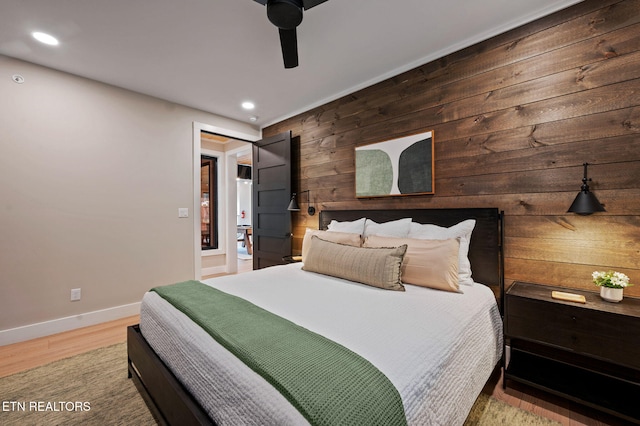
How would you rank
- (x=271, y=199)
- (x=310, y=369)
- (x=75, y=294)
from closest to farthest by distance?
(x=310, y=369) → (x=75, y=294) → (x=271, y=199)

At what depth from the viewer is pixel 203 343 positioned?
1219 millimetres

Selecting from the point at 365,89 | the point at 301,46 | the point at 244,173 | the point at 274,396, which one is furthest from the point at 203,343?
the point at 244,173

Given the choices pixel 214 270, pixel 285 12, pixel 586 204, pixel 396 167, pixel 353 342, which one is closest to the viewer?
pixel 353 342

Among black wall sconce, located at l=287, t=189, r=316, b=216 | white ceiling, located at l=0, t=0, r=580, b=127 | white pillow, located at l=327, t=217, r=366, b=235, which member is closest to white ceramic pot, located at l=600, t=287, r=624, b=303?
white pillow, located at l=327, t=217, r=366, b=235

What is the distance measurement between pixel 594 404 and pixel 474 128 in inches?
76.7

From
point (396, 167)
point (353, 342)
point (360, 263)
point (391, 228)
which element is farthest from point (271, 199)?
point (353, 342)

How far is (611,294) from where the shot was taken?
1588 mm

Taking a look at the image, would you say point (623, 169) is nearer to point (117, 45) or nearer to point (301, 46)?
point (301, 46)

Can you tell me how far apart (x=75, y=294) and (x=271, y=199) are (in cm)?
245

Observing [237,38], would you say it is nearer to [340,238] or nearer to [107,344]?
[340,238]

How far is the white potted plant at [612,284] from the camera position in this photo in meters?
1.56

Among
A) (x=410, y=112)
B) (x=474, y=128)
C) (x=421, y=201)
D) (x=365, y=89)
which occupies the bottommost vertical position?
(x=421, y=201)
